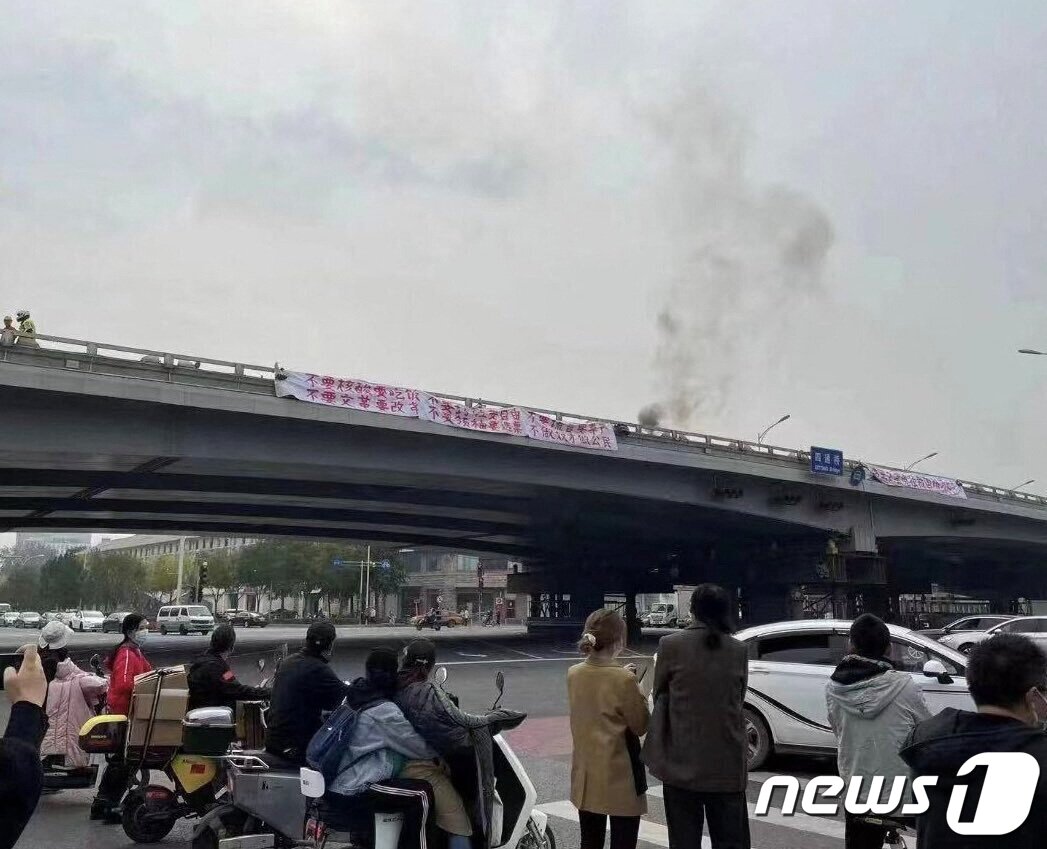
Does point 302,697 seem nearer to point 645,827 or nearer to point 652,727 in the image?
point 652,727

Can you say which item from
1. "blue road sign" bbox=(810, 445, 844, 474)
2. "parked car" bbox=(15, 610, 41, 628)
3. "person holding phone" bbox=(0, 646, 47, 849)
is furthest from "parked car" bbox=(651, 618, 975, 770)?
"parked car" bbox=(15, 610, 41, 628)

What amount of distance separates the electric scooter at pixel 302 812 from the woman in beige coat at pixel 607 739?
57 centimetres

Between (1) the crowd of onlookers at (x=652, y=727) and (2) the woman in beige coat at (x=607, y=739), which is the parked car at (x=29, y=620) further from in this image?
(2) the woman in beige coat at (x=607, y=739)

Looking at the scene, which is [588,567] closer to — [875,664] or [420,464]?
[420,464]

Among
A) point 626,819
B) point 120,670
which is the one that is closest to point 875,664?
point 626,819

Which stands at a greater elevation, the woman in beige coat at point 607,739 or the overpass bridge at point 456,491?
the overpass bridge at point 456,491

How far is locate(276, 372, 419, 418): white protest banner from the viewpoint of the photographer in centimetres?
2428

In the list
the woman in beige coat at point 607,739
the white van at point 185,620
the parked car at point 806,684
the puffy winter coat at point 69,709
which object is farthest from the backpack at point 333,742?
the white van at point 185,620

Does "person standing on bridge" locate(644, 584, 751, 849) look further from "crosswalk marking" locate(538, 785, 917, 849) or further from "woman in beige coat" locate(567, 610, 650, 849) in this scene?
"crosswalk marking" locate(538, 785, 917, 849)

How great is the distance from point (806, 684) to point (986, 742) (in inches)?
293

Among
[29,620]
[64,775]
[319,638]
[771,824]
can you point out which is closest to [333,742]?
[319,638]

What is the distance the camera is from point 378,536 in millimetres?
52156

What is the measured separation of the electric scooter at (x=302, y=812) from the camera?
484 cm

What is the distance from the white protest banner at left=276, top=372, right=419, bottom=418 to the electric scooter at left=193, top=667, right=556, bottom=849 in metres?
19.2
